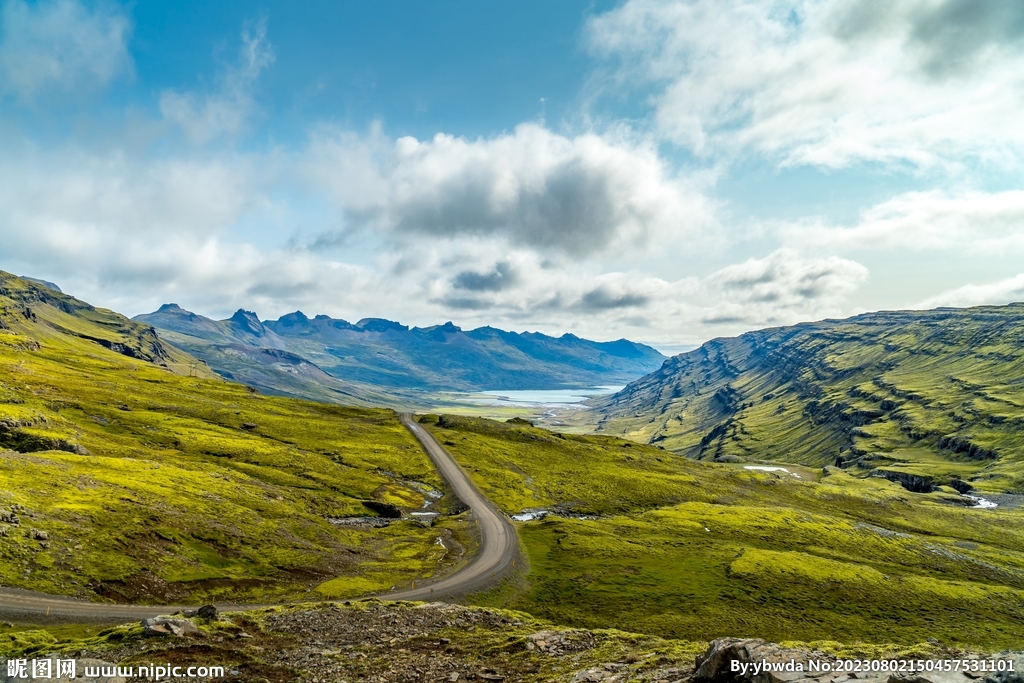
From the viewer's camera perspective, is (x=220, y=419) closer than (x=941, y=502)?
Yes

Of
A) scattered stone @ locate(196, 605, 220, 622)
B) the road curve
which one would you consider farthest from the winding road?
scattered stone @ locate(196, 605, 220, 622)

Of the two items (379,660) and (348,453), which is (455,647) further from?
(348,453)

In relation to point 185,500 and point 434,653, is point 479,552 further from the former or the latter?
point 185,500

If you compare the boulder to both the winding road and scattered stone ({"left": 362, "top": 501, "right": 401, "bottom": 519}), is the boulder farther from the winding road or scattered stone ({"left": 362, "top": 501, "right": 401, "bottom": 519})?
scattered stone ({"left": 362, "top": 501, "right": 401, "bottom": 519})

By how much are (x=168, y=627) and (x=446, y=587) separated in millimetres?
37737

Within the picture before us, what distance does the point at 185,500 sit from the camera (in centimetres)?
7288

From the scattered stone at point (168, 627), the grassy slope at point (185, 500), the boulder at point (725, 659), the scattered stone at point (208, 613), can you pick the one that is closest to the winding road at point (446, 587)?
the grassy slope at point (185, 500)

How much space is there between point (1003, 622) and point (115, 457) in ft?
528

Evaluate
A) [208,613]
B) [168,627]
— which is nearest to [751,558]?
[208,613]

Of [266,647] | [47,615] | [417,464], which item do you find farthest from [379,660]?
[417,464]

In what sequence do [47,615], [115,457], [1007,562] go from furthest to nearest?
[1007,562]
[115,457]
[47,615]

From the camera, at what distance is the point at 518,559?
262 feet

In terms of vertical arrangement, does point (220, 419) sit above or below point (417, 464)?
above

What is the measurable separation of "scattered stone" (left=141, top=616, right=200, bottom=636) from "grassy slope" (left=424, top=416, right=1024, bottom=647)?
39.7 m
